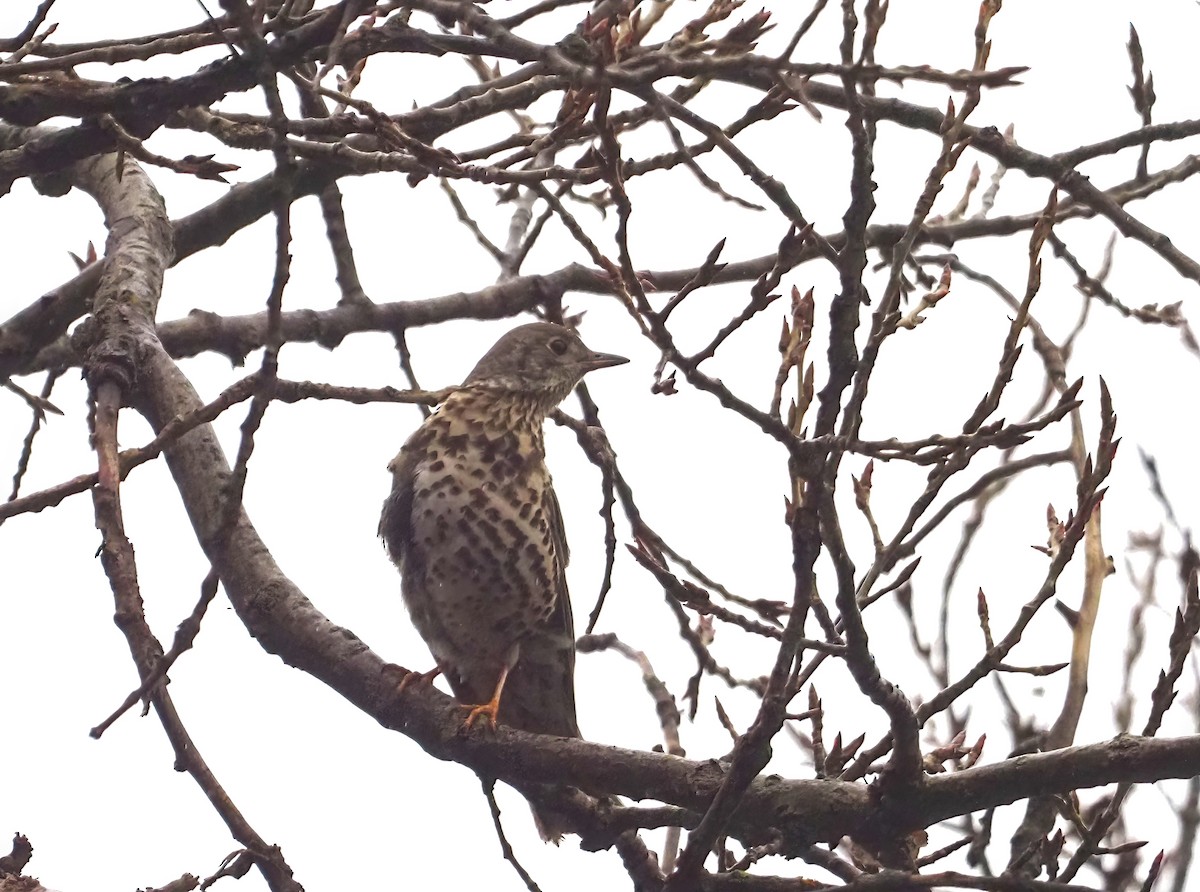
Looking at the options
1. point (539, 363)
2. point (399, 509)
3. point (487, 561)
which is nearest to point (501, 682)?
point (487, 561)

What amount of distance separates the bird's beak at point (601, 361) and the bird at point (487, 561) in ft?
2.32

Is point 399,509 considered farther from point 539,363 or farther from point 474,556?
point 539,363

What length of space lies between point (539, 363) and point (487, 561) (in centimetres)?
126

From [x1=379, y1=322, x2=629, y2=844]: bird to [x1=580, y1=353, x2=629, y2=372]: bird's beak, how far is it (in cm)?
71

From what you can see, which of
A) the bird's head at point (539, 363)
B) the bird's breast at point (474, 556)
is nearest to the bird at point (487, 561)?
the bird's breast at point (474, 556)

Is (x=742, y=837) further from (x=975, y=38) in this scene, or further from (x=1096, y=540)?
(x=975, y=38)

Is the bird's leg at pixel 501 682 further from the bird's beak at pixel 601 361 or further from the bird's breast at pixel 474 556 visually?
the bird's beak at pixel 601 361

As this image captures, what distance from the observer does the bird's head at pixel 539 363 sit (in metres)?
5.93

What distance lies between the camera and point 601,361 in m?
6.27

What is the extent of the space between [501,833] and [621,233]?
176 centimetres

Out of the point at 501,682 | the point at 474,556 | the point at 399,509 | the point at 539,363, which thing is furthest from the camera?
the point at 539,363

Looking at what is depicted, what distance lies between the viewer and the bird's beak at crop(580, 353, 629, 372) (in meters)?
6.22

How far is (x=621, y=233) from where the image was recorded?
277 cm

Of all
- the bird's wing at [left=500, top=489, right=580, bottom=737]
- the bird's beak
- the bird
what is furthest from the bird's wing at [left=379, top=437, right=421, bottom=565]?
the bird's beak
